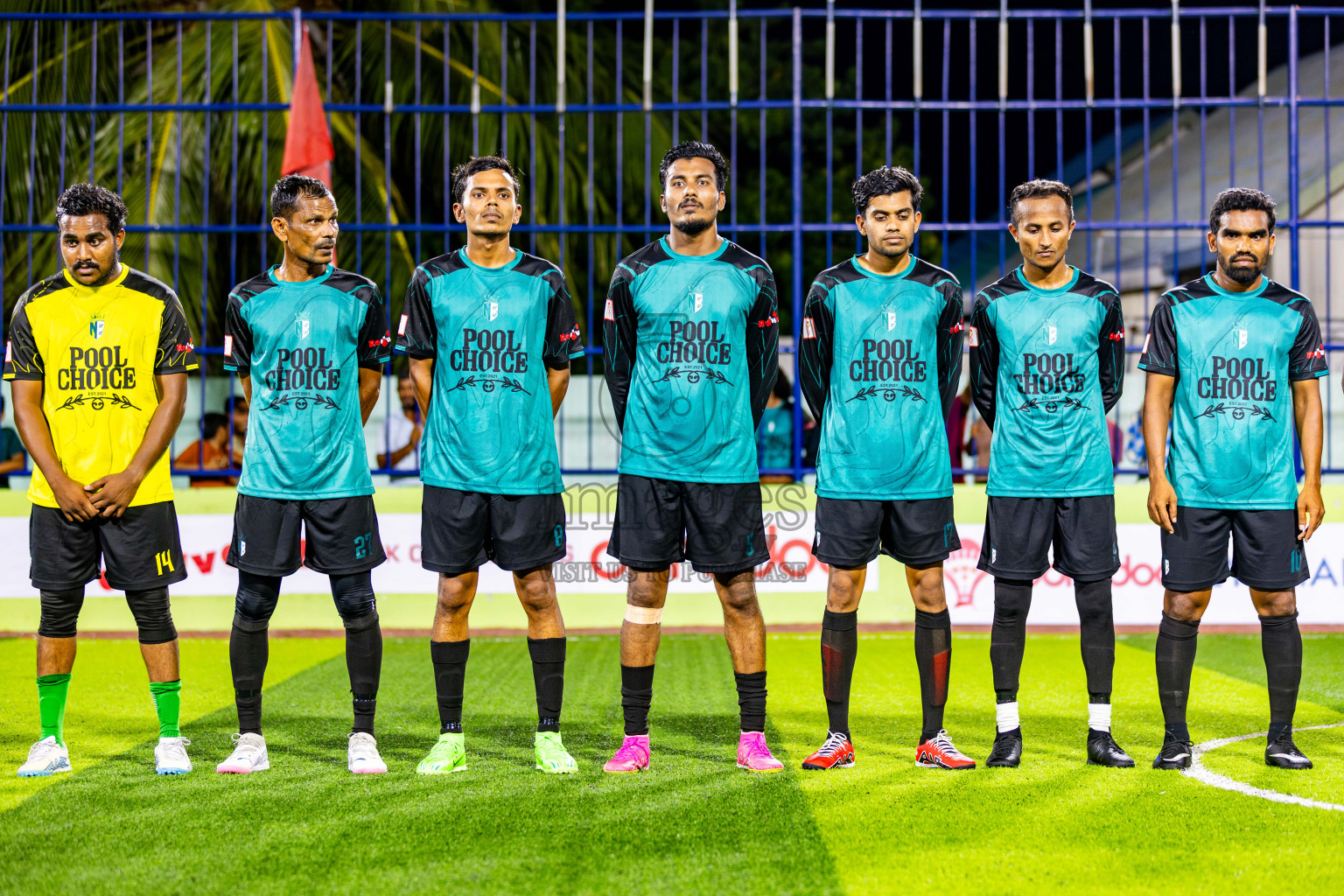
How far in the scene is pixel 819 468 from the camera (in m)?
4.54

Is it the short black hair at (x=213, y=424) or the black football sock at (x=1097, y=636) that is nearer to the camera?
the black football sock at (x=1097, y=636)

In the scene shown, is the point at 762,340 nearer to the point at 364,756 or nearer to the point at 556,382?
the point at 556,382

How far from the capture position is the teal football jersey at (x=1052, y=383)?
14.6ft

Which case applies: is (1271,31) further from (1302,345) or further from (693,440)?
(693,440)

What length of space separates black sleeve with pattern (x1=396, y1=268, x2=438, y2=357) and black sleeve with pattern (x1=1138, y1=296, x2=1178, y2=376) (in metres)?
2.49

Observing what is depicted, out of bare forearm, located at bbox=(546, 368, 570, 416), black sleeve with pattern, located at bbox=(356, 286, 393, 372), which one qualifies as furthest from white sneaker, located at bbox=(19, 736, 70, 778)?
bare forearm, located at bbox=(546, 368, 570, 416)

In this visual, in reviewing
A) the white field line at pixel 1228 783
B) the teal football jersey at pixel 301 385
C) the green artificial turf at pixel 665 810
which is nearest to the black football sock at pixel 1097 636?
the green artificial turf at pixel 665 810

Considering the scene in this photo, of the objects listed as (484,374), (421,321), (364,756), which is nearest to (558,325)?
(484,374)

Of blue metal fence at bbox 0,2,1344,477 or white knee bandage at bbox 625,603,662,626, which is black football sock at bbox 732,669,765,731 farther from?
blue metal fence at bbox 0,2,1344,477

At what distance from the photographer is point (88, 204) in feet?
14.7

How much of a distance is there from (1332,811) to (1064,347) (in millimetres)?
1681

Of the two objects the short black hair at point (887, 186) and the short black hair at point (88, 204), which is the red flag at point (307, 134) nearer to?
the short black hair at point (88, 204)

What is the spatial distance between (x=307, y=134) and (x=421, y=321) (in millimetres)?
4675

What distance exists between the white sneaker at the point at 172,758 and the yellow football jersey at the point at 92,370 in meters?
0.83
